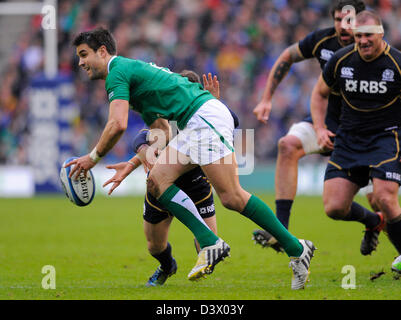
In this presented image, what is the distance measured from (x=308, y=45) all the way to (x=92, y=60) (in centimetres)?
263

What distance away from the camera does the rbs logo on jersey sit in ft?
19.4

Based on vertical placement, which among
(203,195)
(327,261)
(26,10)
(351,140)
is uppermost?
(26,10)

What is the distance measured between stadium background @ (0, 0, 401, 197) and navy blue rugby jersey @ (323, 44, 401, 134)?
1008 centimetres

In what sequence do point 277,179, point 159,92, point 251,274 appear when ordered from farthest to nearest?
point 277,179 < point 251,274 < point 159,92

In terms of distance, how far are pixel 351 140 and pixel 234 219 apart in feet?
21.7

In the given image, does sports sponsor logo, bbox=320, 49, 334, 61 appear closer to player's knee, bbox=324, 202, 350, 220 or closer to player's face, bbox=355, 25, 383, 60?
player's face, bbox=355, 25, 383, 60

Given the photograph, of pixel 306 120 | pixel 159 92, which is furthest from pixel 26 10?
pixel 159 92

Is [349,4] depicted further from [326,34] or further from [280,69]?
[280,69]

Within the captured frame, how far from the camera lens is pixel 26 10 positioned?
14.9 m

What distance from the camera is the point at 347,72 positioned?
6043mm

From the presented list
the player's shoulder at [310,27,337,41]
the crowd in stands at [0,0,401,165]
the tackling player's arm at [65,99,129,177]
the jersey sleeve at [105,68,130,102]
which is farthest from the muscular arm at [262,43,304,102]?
the crowd in stands at [0,0,401,165]

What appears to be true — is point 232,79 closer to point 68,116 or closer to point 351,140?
point 68,116

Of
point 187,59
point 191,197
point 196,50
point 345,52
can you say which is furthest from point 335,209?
point 196,50
